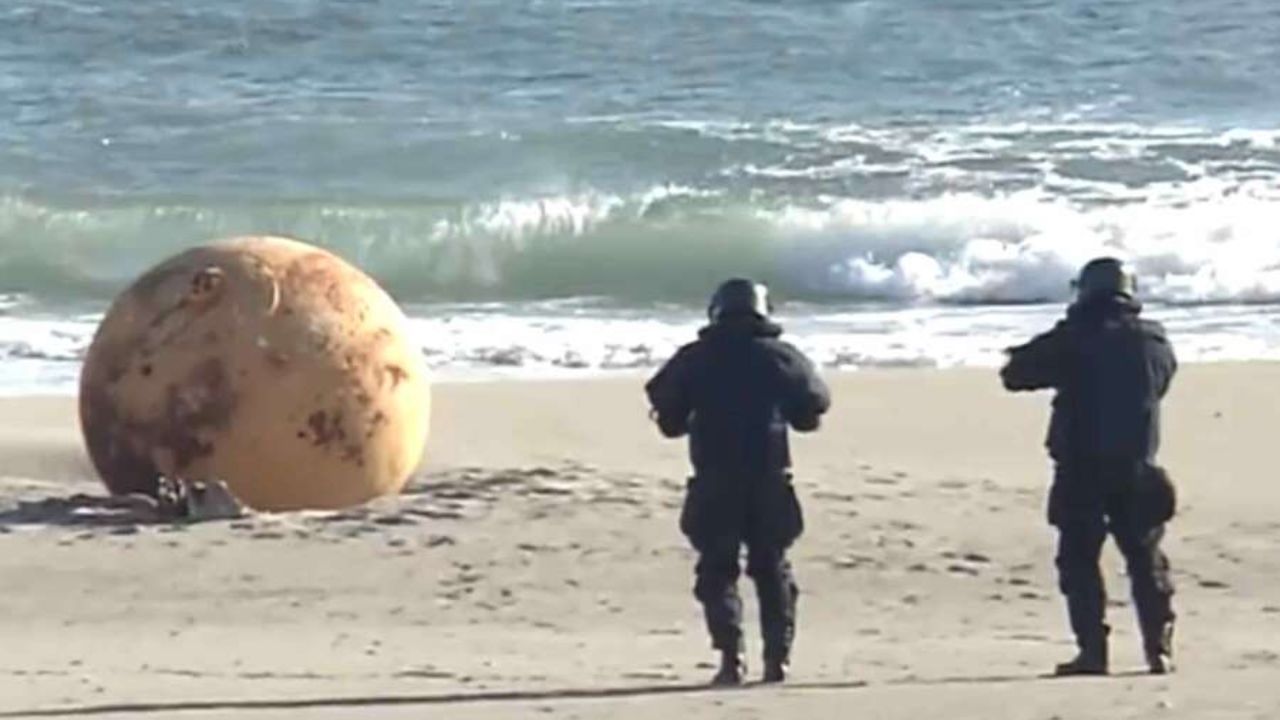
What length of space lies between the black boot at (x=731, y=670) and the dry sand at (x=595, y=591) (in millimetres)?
136

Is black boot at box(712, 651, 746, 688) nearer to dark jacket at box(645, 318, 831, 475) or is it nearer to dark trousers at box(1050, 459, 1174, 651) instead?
dark jacket at box(645, 318, 831, 475)

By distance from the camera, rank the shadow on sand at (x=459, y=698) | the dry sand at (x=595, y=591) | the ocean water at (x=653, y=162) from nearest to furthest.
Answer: the shadow on sand at (x=459, y=698), the dry sand at (x=595, y=591), the ocean water at (x=653, y=162)

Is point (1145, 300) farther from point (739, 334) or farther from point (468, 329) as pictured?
point (739, 334)

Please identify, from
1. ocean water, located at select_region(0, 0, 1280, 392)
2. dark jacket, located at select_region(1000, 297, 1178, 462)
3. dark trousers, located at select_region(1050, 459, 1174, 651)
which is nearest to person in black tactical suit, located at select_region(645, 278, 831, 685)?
dark jacket, located at select_region(1000, 297, 1178, 462)

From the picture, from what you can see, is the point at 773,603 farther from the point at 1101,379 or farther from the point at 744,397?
the point at 1101,379

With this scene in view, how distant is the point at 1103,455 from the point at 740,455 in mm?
1014

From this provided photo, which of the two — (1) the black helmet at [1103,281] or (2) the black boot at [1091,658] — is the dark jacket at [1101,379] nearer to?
(1) the black helmet at [1103,281]

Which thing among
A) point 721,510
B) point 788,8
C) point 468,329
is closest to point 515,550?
point 721,510

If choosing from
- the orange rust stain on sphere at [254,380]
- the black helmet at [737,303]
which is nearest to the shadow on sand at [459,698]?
the black helmet at [737,303]

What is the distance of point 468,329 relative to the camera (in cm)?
1973

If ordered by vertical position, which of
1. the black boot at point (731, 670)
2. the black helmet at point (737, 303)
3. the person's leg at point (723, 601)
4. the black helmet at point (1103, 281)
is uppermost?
the black helmet at point (1103, 281)

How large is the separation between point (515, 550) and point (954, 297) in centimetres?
1071

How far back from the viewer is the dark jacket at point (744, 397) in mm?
9188

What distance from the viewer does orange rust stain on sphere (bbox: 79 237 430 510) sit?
11484 millimetres
